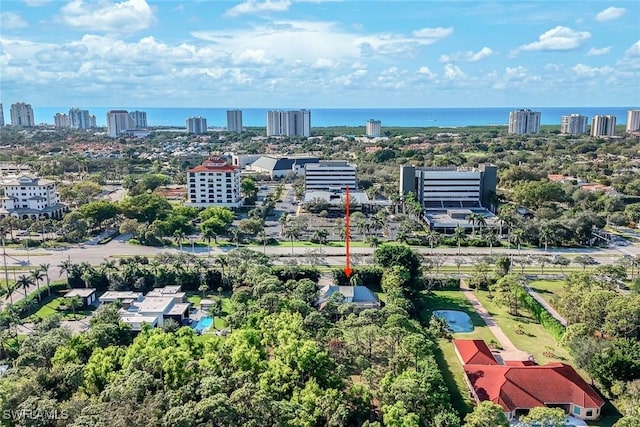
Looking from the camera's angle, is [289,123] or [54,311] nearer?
[54,311]

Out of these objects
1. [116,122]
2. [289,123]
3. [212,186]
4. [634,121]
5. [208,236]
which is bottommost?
[208,236]

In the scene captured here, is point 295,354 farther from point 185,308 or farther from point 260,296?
point 185,308

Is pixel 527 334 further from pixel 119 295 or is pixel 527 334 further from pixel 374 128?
pixel 374 128

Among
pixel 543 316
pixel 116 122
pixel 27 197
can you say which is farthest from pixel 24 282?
pixel 116 122

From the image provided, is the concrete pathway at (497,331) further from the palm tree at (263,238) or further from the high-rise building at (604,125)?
the high-rise building at (604,125)

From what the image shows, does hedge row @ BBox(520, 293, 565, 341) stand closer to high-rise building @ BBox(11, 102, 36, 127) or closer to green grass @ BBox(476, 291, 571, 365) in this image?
green grass @ BBox(476, 291, 571, 365)

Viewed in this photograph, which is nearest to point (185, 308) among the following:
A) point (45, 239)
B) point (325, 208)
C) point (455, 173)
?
point (45, 239)

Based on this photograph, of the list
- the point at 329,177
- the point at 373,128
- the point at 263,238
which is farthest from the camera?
the point at 373,128
